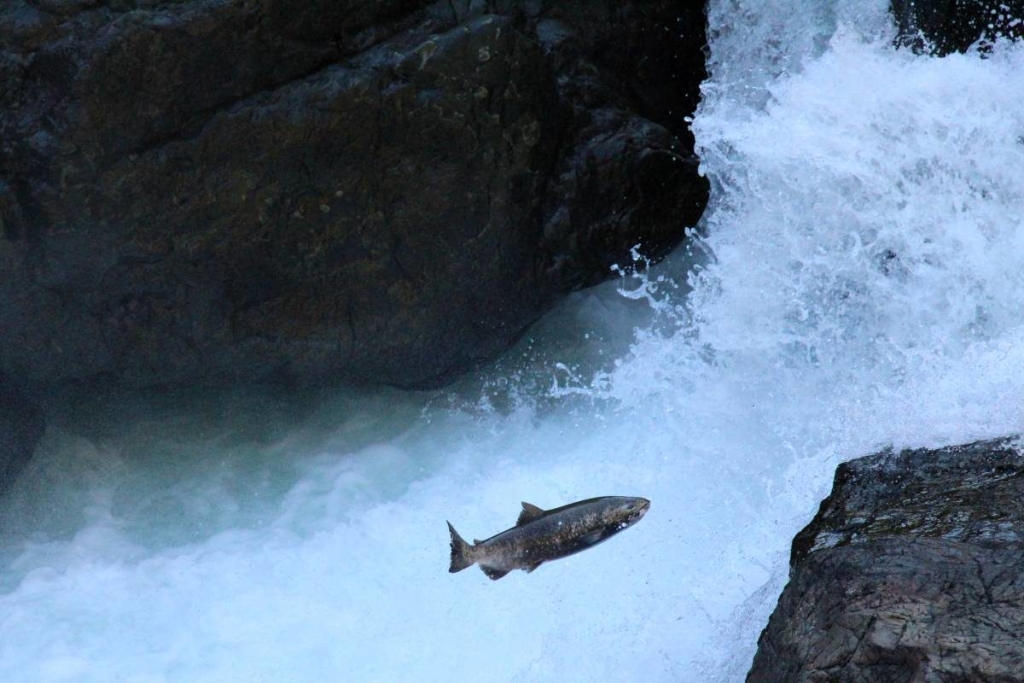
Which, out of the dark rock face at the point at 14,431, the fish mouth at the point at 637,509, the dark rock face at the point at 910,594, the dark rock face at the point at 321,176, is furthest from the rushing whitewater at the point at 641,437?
the fish mouth at the point at 637,509

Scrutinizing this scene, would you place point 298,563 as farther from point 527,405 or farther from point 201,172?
point 201,172

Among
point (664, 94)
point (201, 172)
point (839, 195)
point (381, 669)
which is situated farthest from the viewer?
point (664, 94)

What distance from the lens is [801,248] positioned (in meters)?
5.32

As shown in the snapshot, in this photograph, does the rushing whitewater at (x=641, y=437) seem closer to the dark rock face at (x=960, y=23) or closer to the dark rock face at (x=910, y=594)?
the dark rock face at (x=960, y=23)

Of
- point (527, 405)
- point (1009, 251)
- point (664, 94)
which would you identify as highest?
point (664, 94)

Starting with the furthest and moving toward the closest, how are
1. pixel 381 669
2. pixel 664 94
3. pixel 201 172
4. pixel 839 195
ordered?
pixel 664 94 → pixel 839 195 → pixel 201 172 → pixel 381 669

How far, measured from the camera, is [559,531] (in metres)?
3.49

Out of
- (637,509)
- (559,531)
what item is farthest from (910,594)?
(559,531)

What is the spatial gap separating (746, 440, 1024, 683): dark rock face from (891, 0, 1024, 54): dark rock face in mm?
2548

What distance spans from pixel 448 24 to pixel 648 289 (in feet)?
5.40

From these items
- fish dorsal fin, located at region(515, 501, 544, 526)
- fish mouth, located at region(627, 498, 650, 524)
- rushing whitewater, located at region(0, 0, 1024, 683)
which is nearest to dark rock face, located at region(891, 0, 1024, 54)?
rushing whitewater, located at region(0, 0, 1024, 683)

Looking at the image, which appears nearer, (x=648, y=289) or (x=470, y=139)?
(x=470, y=139)

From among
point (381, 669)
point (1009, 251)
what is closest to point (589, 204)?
point (1009, 251)

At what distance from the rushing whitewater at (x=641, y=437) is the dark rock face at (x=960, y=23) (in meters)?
0.14
